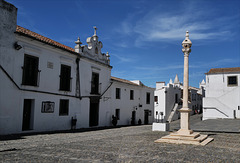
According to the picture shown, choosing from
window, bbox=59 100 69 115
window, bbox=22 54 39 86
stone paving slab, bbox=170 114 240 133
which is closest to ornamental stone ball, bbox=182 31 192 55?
stone paving slab, bbox=170 114 240 133

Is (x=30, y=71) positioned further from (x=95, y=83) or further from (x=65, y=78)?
(x=95, y=83)

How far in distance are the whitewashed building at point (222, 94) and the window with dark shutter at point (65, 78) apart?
66.7ft

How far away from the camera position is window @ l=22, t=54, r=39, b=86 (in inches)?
539

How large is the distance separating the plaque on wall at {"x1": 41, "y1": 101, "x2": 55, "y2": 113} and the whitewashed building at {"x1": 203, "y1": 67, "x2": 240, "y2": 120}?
21.9 metres

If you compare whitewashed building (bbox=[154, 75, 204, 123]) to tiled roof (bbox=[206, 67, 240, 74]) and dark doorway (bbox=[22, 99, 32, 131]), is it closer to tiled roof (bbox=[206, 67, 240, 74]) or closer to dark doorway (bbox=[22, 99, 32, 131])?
tiled roof (bbox=[206, 67, 240, 74])

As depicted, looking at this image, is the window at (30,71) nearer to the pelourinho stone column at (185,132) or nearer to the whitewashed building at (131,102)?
the pelourinho stone column at (185,132)

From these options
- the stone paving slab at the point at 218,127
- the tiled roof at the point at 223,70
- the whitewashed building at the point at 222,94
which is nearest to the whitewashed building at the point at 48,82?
the stone paving slab at the point at 218,127

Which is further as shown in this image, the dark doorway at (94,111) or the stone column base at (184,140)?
the dark doorway at (94,111)

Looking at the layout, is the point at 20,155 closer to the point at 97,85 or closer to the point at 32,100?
the point at 32,100

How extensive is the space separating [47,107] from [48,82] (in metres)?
Answer: 1.66

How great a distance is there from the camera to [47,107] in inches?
588

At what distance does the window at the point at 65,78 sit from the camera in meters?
16.5

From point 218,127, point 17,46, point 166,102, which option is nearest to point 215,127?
point 218,127

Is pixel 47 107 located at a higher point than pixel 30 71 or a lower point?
lower
